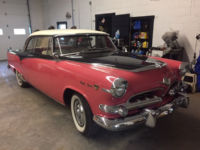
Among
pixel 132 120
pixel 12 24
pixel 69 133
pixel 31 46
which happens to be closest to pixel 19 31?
pixel 12 24

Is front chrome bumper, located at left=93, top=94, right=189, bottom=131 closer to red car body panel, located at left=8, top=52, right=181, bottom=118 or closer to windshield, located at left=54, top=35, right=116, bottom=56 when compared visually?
red car body panel, located at left=8, top=52, right=181, bottom=118

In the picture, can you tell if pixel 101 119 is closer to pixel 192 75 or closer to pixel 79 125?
pixel 79 125

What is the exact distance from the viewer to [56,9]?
10234mm

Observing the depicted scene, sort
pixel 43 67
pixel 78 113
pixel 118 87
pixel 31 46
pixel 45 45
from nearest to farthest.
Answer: pixel 118 87
pixel 78 113
pixel 43 67
pixel 45 45
pixel 31 46

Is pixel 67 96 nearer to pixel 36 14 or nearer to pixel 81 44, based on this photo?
pixel 81 44

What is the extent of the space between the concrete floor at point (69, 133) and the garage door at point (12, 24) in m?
8.17

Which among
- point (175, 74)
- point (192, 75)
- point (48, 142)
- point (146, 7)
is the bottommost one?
point (48, 142)

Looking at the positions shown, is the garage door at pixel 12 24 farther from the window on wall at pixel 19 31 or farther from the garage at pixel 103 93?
the garage at pixel 103 93

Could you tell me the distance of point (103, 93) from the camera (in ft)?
5.90

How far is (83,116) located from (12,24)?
33.4 ft

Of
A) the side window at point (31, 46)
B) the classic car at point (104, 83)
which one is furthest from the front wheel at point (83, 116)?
the side window at point (31, 46)

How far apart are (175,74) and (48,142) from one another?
209cm

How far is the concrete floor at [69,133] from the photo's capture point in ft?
7.29

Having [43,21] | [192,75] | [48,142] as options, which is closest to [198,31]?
[192,75]
